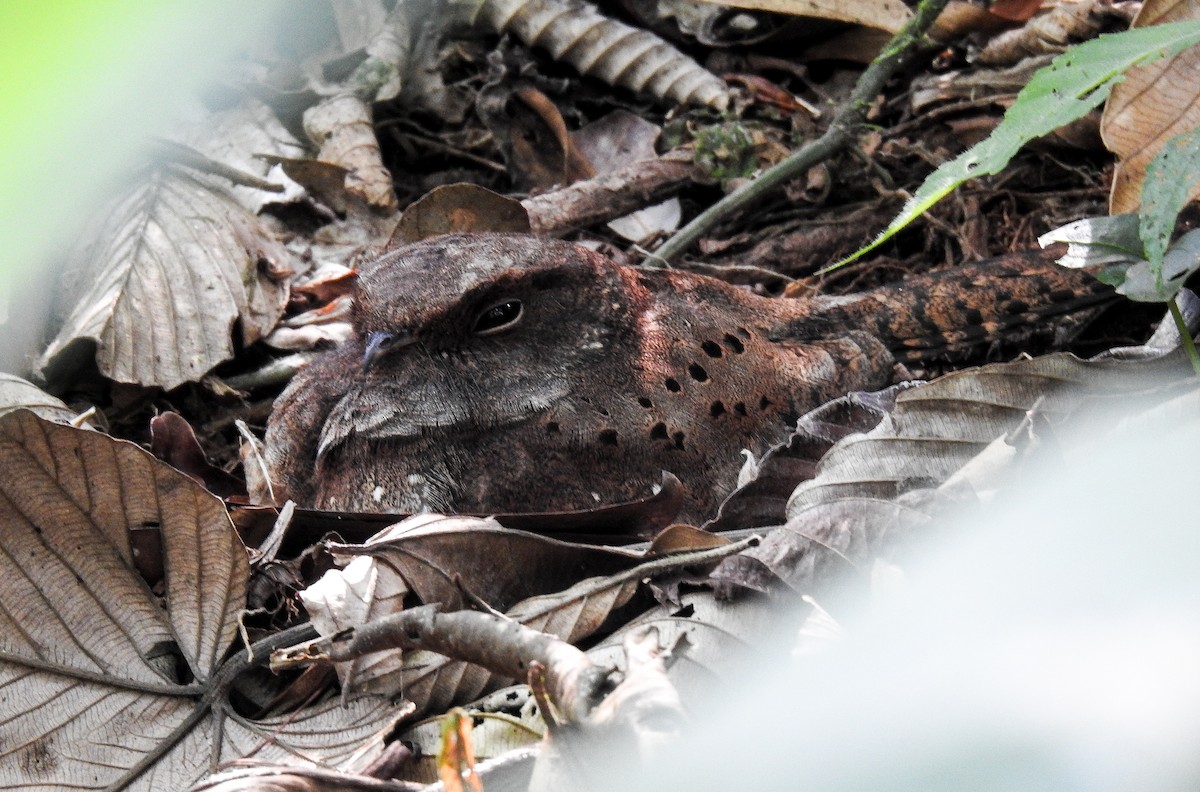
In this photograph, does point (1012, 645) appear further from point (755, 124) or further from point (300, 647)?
point (755, 124)

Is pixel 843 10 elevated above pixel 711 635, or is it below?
above

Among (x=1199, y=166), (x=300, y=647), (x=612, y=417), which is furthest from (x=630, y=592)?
(x=1199, y=166)

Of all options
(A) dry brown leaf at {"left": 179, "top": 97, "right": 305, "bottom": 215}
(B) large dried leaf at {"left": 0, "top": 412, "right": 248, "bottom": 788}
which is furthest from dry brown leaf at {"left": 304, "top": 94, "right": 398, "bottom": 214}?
(B) large dried leaf at {"left": 0, "top": 412, "right": 248, "bottom": 788}

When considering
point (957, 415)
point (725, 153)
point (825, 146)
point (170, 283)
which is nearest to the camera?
point (957, 415)

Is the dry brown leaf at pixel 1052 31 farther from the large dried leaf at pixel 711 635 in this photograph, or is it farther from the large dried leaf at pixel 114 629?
the large dried leaf at pixel 114 629

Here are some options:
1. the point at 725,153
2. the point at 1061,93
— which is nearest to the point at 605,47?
the point at 725,153

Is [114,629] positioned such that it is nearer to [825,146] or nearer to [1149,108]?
[1149,108]

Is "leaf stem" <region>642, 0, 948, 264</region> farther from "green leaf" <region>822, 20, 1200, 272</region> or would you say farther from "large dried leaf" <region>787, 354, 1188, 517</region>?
"green leaf" <region>822, 20, 1200, 272</region>
